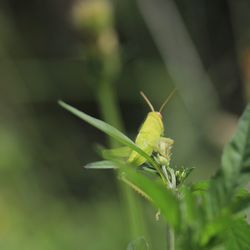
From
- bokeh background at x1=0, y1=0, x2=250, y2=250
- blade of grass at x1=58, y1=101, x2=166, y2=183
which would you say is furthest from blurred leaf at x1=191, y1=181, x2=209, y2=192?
bokeh background at x1=0, y1=0, x2=250, y2=250

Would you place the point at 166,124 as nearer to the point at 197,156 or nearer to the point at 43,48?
the point at 197,156

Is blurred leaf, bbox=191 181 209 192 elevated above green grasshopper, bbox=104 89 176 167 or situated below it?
below

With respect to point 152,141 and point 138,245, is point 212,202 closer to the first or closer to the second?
point 138,245

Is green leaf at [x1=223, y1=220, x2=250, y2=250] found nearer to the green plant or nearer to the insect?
the green plant

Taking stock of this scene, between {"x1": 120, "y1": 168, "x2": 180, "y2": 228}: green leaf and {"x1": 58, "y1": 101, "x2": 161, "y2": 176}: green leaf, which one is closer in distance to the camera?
{"x1": 120, "y1": 168, "x2": 180, "y2": 228}: green leaf

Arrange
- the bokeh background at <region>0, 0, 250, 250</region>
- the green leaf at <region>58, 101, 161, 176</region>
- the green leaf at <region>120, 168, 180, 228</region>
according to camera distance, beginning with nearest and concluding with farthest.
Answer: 1. the green leaf at <region>120, 168, 180, 228</region>
2. the green leaf at <region>58, 101, 161, 176</region>
3. the bokeh background at <region>0, 0, 250, 250</region>
